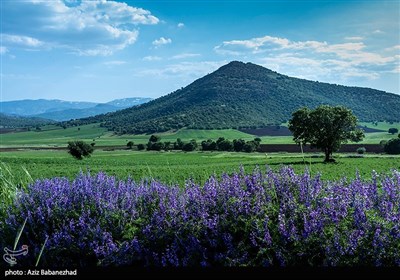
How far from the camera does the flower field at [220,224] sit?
421 cm

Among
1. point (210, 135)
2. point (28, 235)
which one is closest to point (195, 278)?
point (28, 235)

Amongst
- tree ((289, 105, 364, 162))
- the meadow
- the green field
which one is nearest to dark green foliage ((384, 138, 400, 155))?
tree ((289, 105, 364, 162))

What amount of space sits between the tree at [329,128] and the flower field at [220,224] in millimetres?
48721

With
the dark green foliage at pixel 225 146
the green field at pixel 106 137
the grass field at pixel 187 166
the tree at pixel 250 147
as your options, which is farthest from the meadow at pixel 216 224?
the green field at pixel 106 137

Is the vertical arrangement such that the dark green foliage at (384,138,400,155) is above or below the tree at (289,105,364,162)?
below

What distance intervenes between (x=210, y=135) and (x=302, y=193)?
13562 cm

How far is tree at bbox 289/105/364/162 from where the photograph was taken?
5253cm

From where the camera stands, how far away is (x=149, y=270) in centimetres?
448

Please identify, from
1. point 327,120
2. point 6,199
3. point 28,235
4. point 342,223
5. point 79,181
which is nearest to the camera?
point 342,223

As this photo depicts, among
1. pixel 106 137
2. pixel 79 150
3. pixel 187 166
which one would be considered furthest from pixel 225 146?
pixel 106 137

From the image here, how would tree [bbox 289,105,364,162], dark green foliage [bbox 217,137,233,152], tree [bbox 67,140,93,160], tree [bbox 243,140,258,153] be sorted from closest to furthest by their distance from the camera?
tree [bbox 289,105,364,162], tree [bbox 67,140,93,160], tree [bbox 243,140,258,153], dark green foliage [bbox 217,137,233,152]

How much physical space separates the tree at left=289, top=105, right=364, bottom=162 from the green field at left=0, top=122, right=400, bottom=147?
57.3m

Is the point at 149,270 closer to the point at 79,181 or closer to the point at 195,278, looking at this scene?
the point at 195,278

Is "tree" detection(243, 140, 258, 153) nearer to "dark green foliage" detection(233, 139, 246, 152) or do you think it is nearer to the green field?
"dark green foliage" detection(233, 139, 246, 152)
